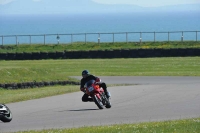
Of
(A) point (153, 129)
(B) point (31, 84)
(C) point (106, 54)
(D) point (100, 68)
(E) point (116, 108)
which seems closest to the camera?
(A) point (153, 129)

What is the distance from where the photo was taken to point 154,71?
40.1 m

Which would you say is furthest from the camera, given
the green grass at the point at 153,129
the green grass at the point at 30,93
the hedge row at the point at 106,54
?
the hedge row at the point at 106,54

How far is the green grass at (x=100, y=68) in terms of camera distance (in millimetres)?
31531

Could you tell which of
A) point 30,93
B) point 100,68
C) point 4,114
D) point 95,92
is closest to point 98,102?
point 95,92

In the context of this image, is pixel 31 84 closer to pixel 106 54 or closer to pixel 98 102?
pixel 98 102

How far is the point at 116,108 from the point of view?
22344 mm

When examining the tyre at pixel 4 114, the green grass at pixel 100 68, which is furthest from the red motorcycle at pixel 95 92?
the green grass at pixel 100 68

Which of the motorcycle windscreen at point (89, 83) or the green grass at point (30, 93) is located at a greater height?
the motorcycle windscreen at point (89, 83)

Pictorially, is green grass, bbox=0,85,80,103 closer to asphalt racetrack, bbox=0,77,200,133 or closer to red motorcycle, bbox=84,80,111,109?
asphalt racetrack, bbox=0,77,200,133

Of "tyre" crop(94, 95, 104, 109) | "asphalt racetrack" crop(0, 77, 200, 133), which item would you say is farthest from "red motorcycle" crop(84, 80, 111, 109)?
"asphalt racetrack" crop(0, 77, 200, 133)

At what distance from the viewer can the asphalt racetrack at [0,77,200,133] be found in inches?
750

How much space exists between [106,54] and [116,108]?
3171cm

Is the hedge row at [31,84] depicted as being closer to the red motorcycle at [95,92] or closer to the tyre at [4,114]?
the red motorcycle at [95,92]

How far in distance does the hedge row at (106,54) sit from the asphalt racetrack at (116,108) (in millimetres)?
23155
